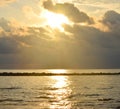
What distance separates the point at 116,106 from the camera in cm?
5197

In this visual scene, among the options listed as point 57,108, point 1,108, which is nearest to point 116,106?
point 57,108

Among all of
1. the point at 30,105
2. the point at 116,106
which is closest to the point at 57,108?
the point at 30,105

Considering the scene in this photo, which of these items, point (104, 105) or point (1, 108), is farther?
point (104, 105)

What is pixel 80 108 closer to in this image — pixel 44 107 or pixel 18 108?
pixel 44 107

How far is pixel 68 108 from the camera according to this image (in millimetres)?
50562

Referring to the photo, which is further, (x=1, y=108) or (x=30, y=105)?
(x=30, y=105)

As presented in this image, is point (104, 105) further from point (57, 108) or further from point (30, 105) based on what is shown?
point (30, 105)

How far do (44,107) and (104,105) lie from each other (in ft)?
32.6

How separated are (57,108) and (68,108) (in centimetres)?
176

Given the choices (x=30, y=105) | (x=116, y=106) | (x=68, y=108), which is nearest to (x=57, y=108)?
(x=68, y=108)

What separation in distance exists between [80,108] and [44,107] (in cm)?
570

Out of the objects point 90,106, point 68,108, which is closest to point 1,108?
point 68,108

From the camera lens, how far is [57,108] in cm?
5016

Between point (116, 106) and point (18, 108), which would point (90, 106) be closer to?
point (116, 106)
